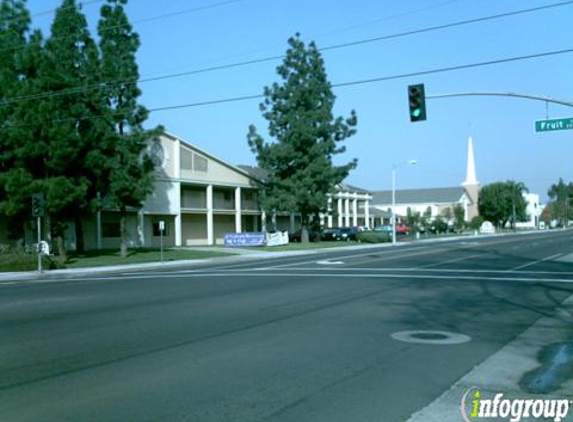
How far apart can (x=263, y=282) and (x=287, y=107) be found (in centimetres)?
4235

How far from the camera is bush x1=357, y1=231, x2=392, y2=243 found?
6469 centimetres

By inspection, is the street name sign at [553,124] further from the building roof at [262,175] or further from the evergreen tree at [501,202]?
the evergreen tree at [501,202]

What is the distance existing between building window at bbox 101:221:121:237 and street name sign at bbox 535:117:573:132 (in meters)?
37.4

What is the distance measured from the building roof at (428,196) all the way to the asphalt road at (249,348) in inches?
4712

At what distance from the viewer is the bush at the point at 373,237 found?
64.7m

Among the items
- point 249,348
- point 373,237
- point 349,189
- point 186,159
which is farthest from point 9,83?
point 349,189

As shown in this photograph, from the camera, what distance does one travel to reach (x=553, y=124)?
19906mm

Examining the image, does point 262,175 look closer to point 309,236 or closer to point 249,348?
point 309,236

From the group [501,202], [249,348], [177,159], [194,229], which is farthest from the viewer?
[501,202]

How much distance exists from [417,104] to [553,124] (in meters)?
4.19

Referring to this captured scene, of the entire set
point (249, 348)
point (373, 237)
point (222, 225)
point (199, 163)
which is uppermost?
point (199, 163)

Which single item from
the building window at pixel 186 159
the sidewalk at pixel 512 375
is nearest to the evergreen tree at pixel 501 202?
the building window at pixel 186 159

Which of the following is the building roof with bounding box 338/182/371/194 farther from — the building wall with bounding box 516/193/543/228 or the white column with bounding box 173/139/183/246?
the building wall with bounding box 516/193/543/228

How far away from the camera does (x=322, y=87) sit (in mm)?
62156
